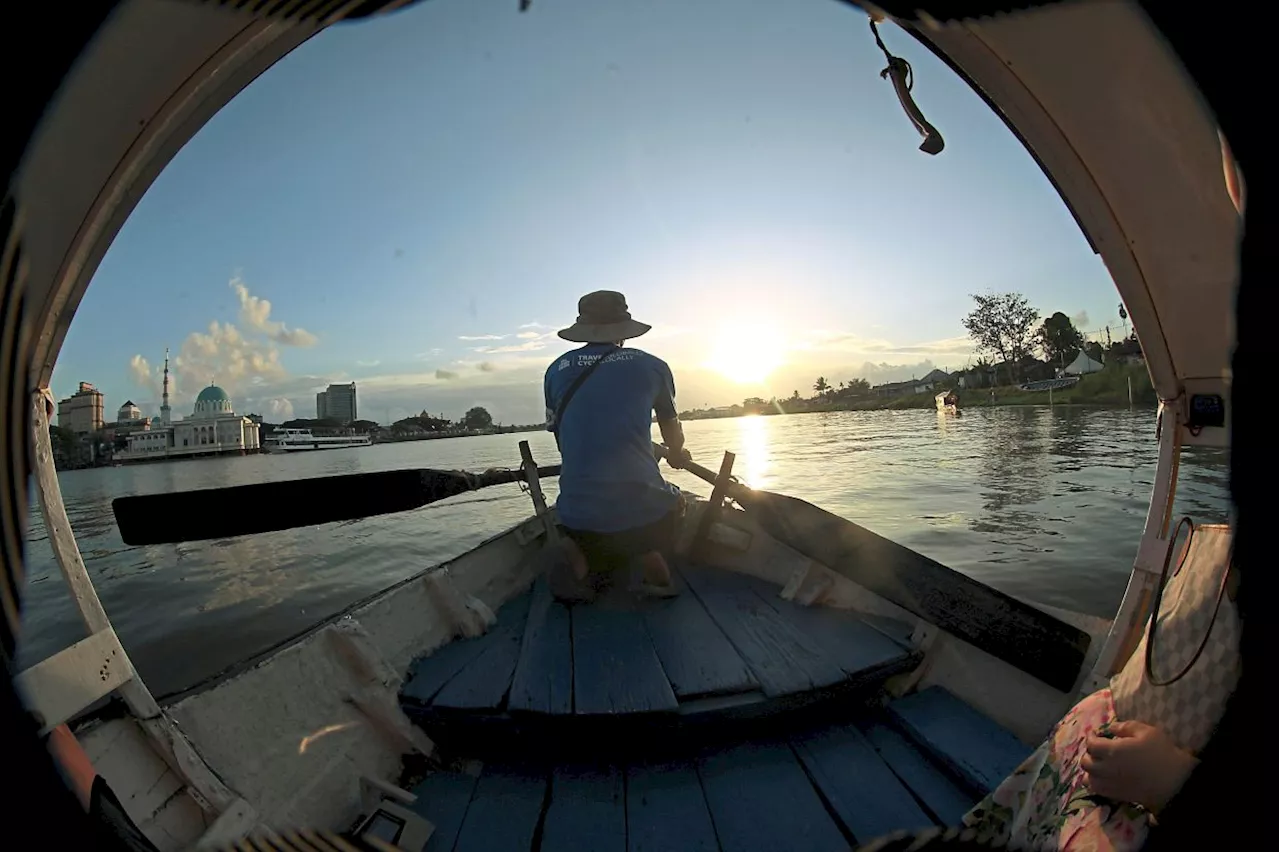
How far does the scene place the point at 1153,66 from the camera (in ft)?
4.09

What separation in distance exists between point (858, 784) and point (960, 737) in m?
0.46

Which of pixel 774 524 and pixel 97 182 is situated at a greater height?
pixel 97 182

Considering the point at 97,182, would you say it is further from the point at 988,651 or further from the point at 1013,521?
the point at 1013,521

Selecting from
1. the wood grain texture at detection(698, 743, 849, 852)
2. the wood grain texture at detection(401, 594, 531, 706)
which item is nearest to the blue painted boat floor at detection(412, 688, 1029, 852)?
the wood grain texture at detection(698, 743, 849, 852)

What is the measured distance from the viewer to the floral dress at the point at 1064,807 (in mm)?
861

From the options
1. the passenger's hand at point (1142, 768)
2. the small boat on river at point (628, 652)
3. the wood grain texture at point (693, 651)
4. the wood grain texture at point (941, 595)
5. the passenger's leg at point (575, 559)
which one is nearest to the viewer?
the passenger's hand at point (1142, 768)

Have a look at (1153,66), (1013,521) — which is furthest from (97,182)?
(1013,521)

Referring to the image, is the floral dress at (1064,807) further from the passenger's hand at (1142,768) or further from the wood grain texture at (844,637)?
the wood grain texture at (844,637)

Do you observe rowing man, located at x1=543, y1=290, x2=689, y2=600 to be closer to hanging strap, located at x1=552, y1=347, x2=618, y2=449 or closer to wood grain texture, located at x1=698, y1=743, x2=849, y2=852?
hanging strap, located at x1=552, y1=347, x2=618, y2=449

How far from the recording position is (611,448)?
3029 mm

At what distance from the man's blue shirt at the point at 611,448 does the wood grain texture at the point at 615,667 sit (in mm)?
532

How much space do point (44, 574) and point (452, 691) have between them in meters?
17.4

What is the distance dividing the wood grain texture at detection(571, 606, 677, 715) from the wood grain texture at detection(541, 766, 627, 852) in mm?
221

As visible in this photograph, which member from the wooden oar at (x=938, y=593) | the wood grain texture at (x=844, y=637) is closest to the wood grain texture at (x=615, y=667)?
the wood grain texture at (x=844, y=637)
